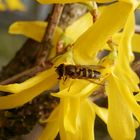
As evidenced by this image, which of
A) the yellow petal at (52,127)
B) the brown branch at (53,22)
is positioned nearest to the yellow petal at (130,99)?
the yellow petal at (52,127)

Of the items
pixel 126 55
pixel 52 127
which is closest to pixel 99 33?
pixel 126 55

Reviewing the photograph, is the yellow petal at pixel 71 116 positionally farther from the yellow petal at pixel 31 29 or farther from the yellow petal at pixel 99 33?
the yellow petal at pixel 31 29

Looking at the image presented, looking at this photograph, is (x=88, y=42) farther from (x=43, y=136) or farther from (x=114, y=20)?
(x=43, y=136)

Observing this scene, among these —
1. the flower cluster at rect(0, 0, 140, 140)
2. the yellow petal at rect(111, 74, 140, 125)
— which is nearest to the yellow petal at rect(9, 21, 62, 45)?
the flower cluster at rect(0, 0, 140, 140)

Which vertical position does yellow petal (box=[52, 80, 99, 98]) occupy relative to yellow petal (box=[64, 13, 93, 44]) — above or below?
below

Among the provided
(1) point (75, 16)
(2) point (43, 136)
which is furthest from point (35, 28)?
(2) point (43, 136)

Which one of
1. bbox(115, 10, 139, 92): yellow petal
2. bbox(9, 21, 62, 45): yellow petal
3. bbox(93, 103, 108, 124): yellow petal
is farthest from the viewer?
bbox(9, 21, 62, 45): yellow petal

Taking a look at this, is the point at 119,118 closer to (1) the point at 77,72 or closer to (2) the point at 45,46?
(1) the point at 77,72

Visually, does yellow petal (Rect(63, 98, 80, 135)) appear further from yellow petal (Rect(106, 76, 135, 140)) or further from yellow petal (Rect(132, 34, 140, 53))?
yellow petal (Rect(132, 34, 140, 53))
